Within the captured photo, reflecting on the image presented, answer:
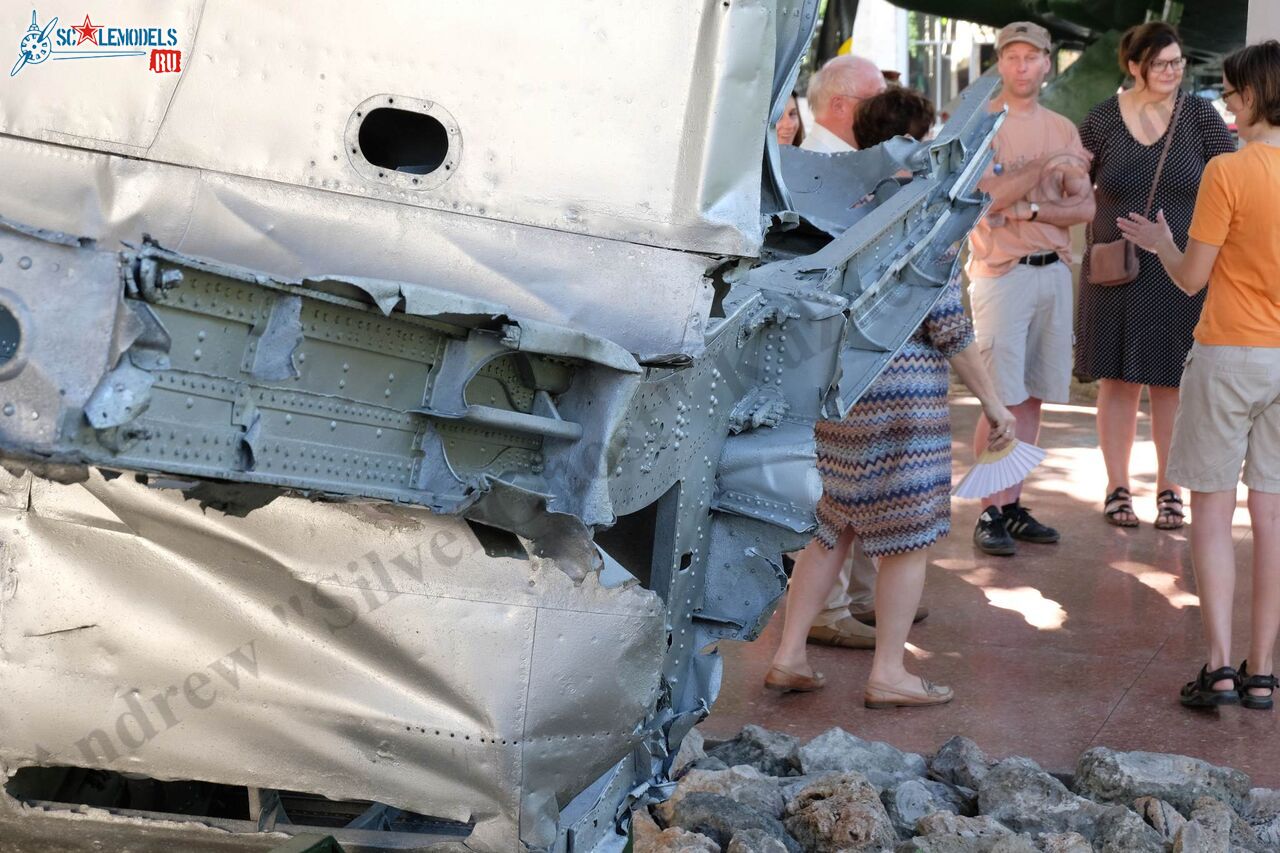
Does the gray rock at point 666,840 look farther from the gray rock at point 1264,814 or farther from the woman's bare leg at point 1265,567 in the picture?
the woman's bare leg at point 1265,567

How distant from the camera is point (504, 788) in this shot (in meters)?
3.31

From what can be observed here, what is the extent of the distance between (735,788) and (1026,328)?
3.45 meters

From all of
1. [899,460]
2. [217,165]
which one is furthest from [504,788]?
[899,460]

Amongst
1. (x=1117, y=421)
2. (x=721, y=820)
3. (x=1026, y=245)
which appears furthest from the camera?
(x=1117, y=421)

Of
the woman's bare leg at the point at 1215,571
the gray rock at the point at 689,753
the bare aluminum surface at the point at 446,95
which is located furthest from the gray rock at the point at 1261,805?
the bare aluminum surface at the point at 446,95

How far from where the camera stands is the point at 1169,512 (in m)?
7.86

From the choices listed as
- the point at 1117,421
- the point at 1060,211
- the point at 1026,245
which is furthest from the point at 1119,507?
the point at 1060,211

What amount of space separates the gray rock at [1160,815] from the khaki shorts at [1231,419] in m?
1.26

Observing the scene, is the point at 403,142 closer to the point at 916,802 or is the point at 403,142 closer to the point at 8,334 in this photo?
the point at 8,334

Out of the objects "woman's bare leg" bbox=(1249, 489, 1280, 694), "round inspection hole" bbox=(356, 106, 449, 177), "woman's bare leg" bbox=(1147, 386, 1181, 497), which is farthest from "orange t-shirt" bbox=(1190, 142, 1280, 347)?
"round inspection hole" bbox=(356, 106, 449, 177)

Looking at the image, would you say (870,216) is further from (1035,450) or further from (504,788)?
(504,788)

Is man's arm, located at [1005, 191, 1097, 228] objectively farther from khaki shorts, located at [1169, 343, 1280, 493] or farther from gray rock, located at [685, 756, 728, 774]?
gray rock, located at [685, 756, 728, 774]

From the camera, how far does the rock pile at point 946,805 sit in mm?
4406

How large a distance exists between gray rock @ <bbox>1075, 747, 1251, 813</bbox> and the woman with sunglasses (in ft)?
7.78
